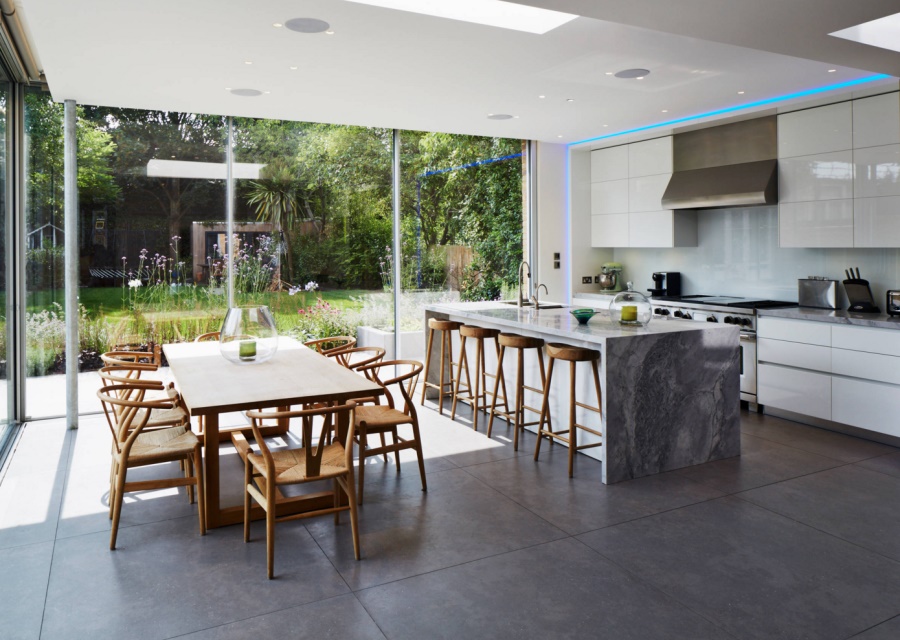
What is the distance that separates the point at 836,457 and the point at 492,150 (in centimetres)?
455

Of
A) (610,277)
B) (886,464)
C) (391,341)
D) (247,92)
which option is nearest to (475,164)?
(610,277)

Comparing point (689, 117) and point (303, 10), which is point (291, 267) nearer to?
point (303, 10)

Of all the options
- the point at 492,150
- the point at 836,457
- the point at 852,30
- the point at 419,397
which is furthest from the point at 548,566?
the point at 492,150

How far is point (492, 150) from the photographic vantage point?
24.8 feet

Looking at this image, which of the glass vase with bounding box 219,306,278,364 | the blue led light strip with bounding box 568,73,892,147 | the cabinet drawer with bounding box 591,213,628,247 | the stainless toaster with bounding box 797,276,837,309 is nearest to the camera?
the glass vase with bounding box 219,306,278,364

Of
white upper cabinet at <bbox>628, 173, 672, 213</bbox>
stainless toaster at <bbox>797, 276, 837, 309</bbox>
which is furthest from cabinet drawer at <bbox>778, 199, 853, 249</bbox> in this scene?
white upper cabinet at <bbox>628, 173, 672, 213</bbox>

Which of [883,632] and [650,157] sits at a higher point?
[650,157]

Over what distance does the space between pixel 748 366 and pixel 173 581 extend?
4.72 meters

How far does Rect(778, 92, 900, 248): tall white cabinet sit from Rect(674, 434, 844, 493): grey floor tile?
1722 millimetres

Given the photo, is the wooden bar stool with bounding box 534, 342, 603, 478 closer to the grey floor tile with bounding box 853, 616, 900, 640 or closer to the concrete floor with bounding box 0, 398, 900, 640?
the concrete floor with bounding box 0, 398, 900, 640

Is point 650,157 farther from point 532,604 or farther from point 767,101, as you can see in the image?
point 532,604

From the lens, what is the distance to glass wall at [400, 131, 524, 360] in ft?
23.6

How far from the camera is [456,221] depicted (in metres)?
7.46

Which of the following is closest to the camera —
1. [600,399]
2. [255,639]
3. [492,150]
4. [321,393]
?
[255,639]
